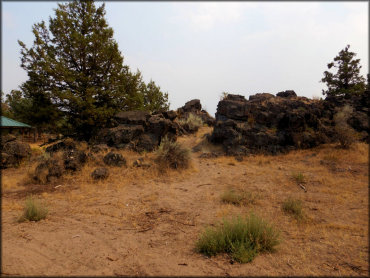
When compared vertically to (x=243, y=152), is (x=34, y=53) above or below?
above

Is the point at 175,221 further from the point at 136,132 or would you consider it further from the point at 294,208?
the point at 136,132

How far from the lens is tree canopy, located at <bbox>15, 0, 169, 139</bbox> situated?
12430mm

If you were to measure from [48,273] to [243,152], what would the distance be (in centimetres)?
1160

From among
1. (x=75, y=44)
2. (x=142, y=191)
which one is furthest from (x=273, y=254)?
(x=75, y=44)

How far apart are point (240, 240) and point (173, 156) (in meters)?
7.06

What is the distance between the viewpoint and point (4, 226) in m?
4.66

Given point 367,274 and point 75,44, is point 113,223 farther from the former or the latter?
point 75,44

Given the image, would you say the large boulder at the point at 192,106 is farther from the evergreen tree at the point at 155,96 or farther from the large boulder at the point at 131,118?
the large boulder at the point at 131,118

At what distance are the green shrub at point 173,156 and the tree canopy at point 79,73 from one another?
5010 millimetres

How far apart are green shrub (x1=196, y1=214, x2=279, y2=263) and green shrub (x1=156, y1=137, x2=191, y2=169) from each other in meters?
6.64

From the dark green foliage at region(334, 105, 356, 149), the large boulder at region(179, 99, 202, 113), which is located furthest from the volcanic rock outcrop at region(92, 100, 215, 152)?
the large boulder at region(179, 99, 202, 113)

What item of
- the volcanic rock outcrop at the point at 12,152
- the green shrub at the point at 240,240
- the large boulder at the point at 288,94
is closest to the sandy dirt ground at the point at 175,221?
the green shrub at the point at 240,240

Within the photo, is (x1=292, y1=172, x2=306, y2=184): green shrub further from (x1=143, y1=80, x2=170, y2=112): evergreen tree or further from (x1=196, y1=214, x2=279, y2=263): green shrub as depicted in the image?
(x1=143, y1=80, x2=170, y2=112): evergreen tree

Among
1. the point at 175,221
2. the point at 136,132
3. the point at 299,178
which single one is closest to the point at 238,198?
the point at 175,221
